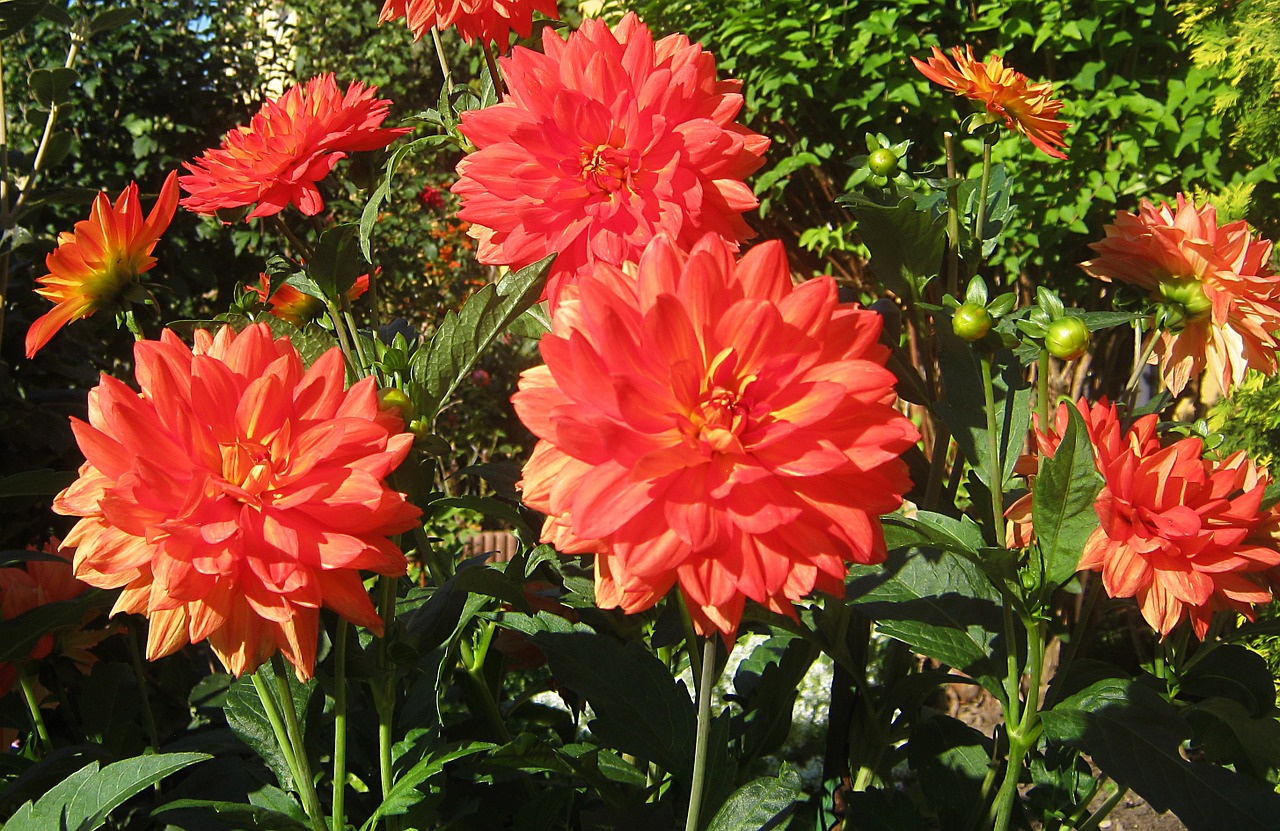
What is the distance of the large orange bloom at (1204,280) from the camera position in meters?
A: 1.12

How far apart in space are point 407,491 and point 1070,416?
58cm

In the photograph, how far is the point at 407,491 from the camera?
2.66ft

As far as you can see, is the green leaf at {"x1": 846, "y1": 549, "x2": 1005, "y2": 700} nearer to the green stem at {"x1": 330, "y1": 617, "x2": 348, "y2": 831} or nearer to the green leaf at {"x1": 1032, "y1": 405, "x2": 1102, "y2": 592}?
the green leaf at {"x1": 1032, "y1": 405, "x2": 1102, "y2": 592}

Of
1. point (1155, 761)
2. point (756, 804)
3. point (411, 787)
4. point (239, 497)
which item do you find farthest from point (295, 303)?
point (1155, 761)

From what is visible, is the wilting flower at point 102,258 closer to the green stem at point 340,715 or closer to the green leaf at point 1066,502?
the green stem at point 340,715

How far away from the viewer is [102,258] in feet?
3.39

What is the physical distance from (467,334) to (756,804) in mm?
486

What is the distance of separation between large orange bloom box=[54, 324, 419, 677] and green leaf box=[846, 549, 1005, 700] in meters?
0.49

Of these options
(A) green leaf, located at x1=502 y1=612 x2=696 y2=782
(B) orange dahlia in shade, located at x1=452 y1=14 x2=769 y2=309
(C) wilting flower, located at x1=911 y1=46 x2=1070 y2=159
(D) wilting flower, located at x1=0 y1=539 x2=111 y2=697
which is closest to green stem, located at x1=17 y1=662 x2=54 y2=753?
(D) wilting flower, located at x1=0 y1=539 x2=111 y2=697

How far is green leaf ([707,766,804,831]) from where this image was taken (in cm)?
85

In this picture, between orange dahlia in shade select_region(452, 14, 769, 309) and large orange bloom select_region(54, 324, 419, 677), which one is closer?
large orange bloom select_region(54, 324, 419, 677)

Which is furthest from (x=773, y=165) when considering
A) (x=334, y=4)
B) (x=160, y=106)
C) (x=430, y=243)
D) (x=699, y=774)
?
(x=699, y=774)

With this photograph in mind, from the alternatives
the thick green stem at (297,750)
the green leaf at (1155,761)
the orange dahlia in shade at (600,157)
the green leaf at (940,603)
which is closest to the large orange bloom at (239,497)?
the thick green stem at (297,750)

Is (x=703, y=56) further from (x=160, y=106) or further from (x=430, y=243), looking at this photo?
(x=430, y=243)
